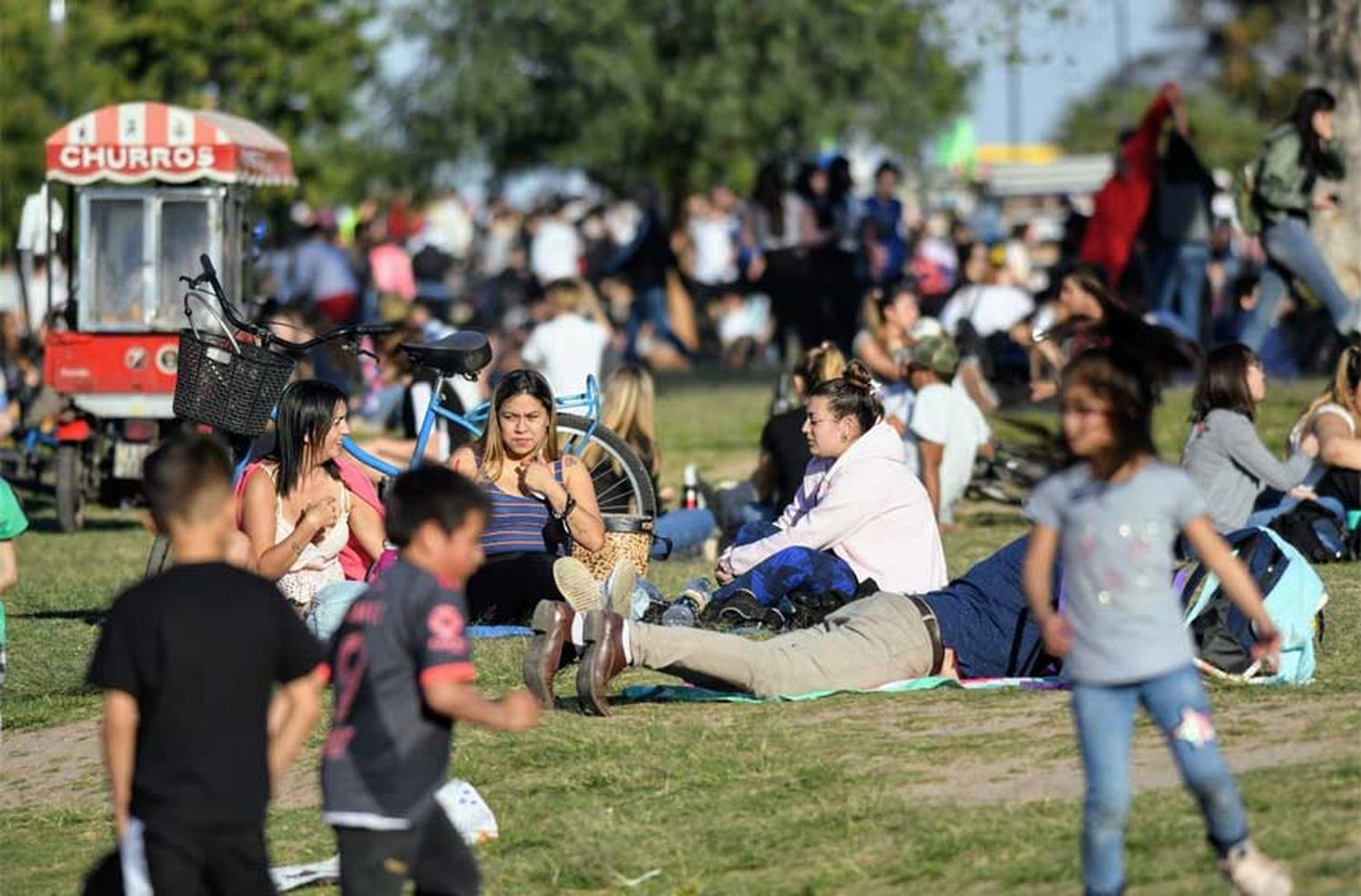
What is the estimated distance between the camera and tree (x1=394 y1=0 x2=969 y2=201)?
35.8 meters

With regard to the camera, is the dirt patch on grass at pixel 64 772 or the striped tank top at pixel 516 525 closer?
the dirt patch on grass at pixel 64 772

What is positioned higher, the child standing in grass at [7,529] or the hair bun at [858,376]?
the hair bun at [858,376]

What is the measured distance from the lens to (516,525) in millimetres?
11328

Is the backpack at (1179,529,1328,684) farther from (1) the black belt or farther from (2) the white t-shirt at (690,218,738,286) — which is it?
(2) the white t-shirt at (690,218,738,286)

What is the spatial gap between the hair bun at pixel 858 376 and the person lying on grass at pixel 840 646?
121cm

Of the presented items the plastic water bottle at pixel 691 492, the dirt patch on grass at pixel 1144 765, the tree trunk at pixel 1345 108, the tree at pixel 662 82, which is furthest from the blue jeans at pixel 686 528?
the tree at pixel 662 82

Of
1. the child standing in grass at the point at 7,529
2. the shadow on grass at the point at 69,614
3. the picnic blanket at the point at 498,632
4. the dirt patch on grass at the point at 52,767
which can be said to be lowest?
the dirt patch on grass at the point at 52,767

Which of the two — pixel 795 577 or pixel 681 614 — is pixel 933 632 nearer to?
pixel 795 577

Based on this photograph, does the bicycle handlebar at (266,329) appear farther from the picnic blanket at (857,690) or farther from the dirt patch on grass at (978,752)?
the picnic blanket at (857,690)

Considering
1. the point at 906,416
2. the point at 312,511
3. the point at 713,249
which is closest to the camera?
the point at 312,511

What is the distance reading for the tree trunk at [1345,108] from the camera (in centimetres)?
1945

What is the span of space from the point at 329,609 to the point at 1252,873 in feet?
16.2

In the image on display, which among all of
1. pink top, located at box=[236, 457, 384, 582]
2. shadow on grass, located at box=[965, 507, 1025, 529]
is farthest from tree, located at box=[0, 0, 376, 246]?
pink top, located at box=[236, 457, 384, 582]

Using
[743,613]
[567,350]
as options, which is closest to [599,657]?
[743,613]
